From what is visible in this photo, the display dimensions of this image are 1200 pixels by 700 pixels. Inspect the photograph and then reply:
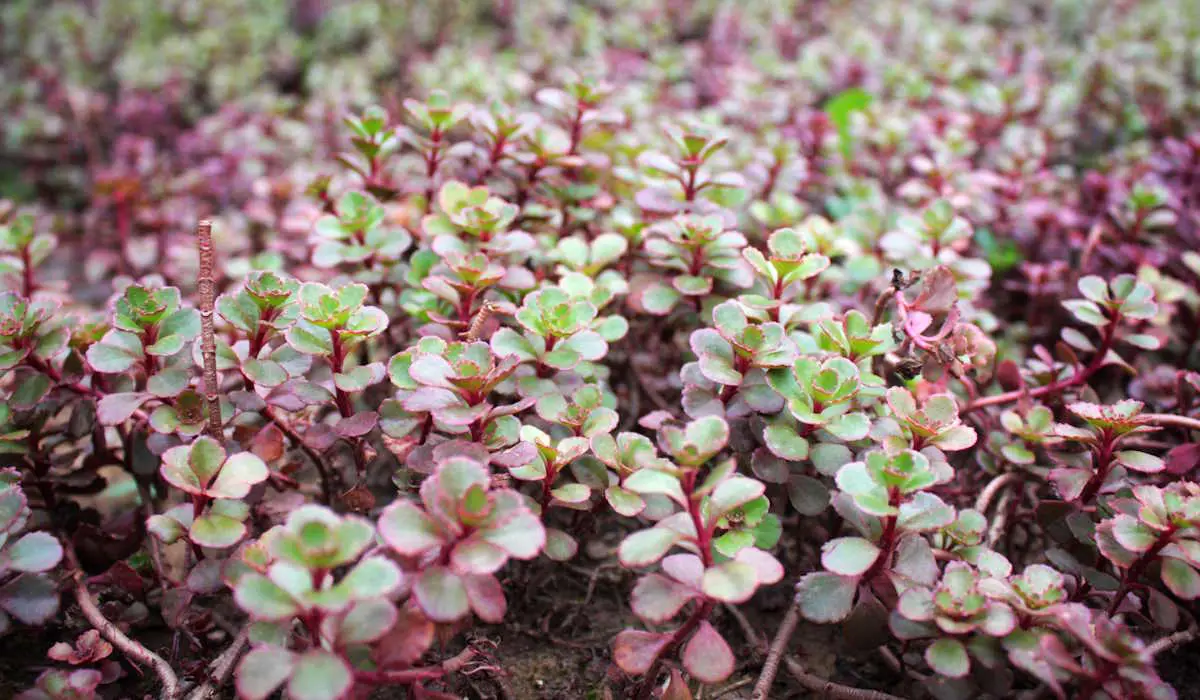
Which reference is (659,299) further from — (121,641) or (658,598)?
(121,641)

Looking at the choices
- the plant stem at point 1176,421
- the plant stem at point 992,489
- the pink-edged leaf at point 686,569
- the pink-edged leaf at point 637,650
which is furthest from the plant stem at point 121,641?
the plant stem at point 1176,421

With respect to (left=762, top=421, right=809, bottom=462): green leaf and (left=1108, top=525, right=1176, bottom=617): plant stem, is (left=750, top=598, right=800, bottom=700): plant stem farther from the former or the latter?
(left=1108, top=525, right=1176, bottom=617): plant stem

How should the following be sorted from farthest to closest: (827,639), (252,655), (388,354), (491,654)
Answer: (388,354) < (827,639) < (491,654) < (252,655)

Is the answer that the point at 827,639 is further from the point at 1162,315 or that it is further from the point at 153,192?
the point at 153,192

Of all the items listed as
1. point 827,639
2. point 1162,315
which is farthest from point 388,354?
point 1162,315

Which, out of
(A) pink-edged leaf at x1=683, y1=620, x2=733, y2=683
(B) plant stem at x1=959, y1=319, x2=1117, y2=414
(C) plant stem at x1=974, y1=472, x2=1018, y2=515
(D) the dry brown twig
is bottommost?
(D) the dry brown twig

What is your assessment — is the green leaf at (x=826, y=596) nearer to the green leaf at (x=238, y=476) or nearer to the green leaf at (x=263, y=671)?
the green leaf at (x=263, y=671)

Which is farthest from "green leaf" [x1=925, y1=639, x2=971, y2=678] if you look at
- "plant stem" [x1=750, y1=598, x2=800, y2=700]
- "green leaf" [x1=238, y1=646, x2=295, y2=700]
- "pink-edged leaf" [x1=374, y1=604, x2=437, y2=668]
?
"green leaf" [x1=238, y1=646, x2=295, y2=700]

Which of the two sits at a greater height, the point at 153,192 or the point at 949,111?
the point at 949,111
